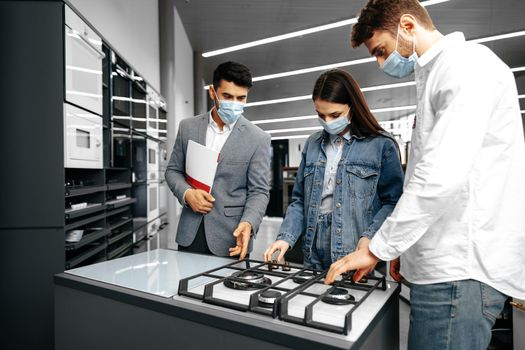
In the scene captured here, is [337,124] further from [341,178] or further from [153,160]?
[153,160]

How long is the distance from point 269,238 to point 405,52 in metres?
5.89

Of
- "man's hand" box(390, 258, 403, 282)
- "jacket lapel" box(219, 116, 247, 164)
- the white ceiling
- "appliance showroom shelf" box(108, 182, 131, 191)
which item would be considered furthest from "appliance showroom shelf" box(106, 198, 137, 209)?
the white ceiling

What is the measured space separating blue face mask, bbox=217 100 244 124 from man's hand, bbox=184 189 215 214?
0.38m

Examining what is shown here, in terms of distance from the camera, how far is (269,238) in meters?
6.70

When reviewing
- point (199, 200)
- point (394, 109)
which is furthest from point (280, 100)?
point (199, 200)

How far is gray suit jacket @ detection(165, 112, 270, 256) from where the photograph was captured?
67.2 inches

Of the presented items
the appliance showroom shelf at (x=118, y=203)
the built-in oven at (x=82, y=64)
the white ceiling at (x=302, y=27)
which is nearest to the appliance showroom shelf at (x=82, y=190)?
the appliance showroom shelf at (x=118, y=203)

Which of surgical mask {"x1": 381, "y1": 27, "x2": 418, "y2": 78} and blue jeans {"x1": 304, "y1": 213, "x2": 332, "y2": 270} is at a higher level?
surgical mask {"x1": 381, "y1": 27, "x2": 418, "y2": 78}

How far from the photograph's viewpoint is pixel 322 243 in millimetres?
1379

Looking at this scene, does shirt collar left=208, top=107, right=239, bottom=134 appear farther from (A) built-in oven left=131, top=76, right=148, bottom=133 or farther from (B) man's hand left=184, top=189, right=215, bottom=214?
(A) built-in oven left=131, top=76, right=148, bottom=133

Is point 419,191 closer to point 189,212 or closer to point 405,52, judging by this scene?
point 405,52

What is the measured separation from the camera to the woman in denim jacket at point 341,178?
1.32 m

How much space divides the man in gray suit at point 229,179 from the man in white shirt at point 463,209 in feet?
2.82

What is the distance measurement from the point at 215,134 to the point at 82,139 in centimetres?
77
